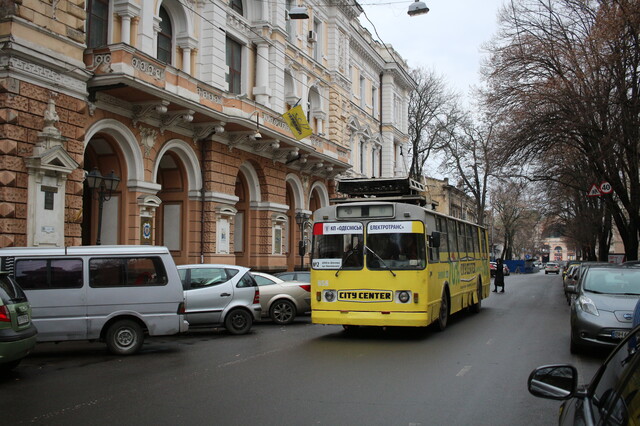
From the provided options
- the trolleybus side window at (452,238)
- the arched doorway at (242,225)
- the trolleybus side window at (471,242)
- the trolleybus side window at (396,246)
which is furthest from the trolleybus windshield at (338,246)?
the arched doorway at (242,225)

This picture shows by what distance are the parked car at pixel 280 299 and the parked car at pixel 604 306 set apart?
26.2 feet

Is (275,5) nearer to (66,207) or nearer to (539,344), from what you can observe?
(66,207)

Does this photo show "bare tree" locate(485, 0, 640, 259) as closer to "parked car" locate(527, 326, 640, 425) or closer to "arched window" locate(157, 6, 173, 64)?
"arched window" locate(157, 6, 173, 64)

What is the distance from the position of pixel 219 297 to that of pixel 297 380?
637 cm

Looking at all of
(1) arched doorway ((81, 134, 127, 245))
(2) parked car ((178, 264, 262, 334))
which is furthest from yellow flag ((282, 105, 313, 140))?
(2) parked car ((178, 264, 262, 334))

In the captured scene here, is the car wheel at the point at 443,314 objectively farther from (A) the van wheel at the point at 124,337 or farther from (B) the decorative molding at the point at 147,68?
(B) the decorative molding at the point at 147,68

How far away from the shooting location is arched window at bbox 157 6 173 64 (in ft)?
78.2

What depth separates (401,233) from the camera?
13766 mm

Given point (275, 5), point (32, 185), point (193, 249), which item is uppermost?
point (275, 5)

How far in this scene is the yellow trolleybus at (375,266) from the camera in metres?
13.4

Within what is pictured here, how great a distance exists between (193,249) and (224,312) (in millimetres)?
9746

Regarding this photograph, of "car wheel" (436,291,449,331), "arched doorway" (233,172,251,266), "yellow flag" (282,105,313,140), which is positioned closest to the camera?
"car wheel" (436,291,449,331)

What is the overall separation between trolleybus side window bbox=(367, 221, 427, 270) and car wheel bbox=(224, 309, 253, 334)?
3.51 meters

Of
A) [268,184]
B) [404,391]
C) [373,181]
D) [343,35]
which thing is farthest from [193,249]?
[343,35]
